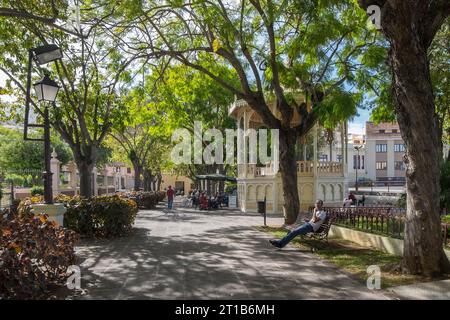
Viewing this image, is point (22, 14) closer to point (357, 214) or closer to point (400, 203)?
point (357, 214)

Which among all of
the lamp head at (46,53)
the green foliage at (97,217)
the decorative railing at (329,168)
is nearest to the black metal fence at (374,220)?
the green foliage at (97,217)

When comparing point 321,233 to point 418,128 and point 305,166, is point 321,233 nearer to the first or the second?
point 418,128

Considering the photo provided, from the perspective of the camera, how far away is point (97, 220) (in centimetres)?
1263

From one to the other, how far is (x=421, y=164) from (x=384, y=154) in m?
80.3

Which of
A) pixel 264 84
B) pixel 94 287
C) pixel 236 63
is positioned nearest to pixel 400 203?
pixel 264 84

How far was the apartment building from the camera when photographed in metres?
81.8

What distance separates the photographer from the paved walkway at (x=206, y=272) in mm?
6395

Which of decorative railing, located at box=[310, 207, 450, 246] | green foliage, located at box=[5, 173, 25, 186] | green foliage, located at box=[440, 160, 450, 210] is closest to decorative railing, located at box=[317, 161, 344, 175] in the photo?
decorative railing, located at box=[310, 207, 450, 246]

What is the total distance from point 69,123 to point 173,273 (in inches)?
486

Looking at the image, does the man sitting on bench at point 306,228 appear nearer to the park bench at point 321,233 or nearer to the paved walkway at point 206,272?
the park bench at point 321,233

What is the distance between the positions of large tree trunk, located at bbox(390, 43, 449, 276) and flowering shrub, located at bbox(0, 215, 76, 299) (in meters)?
5.75

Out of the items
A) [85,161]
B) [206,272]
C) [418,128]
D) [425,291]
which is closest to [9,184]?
[85,161]

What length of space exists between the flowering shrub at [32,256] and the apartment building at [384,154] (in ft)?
262

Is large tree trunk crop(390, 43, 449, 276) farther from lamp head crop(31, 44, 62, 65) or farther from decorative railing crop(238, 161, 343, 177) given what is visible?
decorative railing crop(238, 161, 343, 177)
